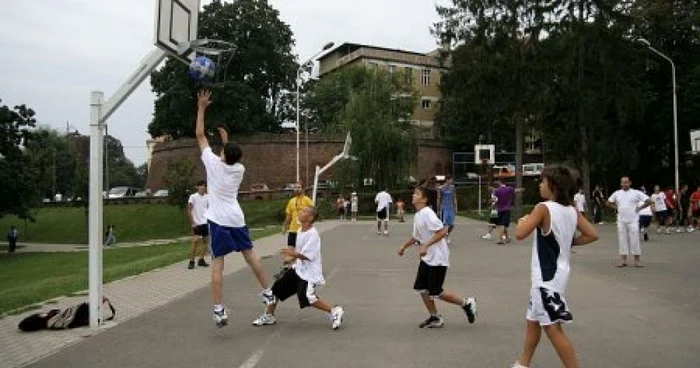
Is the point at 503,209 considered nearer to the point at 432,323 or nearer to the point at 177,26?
the point at 432,323

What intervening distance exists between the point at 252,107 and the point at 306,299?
6441 centimetres

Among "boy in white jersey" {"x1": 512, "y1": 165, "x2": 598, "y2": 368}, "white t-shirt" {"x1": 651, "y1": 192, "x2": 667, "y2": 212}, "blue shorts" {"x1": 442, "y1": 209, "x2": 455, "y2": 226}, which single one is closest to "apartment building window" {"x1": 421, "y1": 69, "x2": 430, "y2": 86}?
"white t-shirt" {"x1": 651, "y1": 192, "x2": 667, "y2": 212}

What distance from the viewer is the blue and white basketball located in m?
8.38

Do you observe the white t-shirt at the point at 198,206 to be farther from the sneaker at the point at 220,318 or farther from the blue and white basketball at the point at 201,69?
the sneaker at the point at 220,318

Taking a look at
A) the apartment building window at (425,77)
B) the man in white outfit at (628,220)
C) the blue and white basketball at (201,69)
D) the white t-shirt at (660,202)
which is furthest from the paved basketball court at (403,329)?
the apartment building window at (425,77)

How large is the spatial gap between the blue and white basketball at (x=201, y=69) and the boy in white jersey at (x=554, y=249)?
4.36 meters

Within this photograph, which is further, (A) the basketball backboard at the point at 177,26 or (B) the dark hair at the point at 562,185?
(A) the basketball backboard at the point at 177,26

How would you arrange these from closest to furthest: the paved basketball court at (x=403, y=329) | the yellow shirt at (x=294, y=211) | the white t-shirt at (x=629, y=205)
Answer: the paved basketball court at (x=403, y=329) → the yellow shirt at (x=294, y=211) → the white t-shirt at (x=629, y=205)

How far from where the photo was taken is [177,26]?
314 inches

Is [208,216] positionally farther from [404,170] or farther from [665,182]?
[665,182]

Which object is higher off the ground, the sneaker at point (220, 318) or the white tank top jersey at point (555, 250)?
the white tank top jersey at point (555, 250)

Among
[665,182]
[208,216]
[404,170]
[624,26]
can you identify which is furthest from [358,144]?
[208,216]

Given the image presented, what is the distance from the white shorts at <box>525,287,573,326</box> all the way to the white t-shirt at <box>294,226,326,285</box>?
304 centimetres

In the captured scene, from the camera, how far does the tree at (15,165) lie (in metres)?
44.4
